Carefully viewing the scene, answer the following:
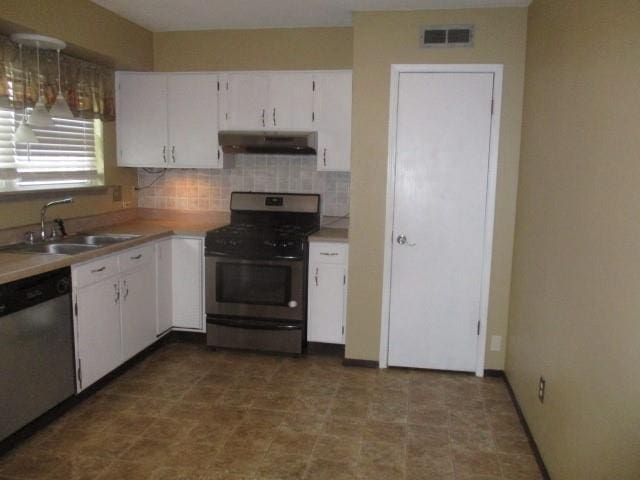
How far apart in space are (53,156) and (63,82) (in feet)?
1.72

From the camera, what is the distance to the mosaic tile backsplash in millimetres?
4379

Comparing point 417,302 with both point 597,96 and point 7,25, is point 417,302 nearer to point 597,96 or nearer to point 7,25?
point 597,96

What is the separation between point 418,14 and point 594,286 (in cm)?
230

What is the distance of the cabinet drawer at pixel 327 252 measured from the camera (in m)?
3.83

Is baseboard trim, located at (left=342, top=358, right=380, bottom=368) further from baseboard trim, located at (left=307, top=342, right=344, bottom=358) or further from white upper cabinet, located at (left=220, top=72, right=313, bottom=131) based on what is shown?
white upper cabinet, located at (left=220, top=72, right=313, bottom=131)

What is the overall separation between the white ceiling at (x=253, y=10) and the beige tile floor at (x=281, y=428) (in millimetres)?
2511

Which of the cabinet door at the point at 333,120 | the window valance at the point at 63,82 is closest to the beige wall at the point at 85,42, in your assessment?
the window valance at the point at 63,82

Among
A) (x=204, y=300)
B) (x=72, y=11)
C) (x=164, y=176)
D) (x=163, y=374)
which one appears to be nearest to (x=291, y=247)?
(x=204, y=300)

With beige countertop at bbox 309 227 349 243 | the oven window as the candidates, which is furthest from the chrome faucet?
beige countertop at bbox 309 227 349 243

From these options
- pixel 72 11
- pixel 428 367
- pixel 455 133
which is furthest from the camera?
pixel 428 367

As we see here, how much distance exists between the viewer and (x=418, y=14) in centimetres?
Result: 346

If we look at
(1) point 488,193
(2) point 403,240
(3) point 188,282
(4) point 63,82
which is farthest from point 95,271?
(1) point 488,193

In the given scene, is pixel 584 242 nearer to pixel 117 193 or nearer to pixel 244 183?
pixel 244 183

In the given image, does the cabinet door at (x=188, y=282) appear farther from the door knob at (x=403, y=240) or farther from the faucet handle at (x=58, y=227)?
the door knob at (x=403, y=240)
